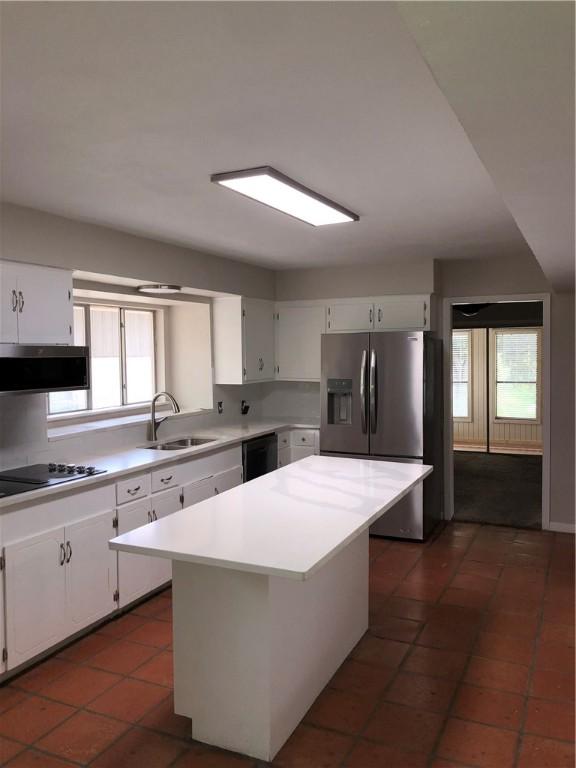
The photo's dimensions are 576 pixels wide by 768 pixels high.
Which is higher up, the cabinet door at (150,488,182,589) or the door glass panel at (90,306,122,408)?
the door glass panel at (90,306,122,408)

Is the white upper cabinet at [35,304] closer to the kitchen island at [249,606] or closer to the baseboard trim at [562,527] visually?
the kitchen island at [249,606]

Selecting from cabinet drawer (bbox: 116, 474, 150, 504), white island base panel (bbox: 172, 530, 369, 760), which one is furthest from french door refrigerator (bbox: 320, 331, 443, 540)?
white island base panel (bbox: 172, 530, 369, 760)

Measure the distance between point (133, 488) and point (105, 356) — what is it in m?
1.44

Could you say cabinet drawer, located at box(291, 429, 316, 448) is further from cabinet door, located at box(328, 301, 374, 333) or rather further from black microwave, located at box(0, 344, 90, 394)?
black microwave, located at box(0, 344, 90, 394)

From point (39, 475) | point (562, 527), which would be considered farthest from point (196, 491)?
point (562, 527)

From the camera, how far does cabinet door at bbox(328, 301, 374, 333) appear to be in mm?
5562

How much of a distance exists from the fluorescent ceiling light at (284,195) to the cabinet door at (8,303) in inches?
49.0

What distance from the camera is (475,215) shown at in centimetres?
360

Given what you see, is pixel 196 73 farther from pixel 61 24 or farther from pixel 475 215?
pixel 475 215

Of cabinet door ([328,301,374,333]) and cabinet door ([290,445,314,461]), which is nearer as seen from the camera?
cabinet door ([328,301,374,333])

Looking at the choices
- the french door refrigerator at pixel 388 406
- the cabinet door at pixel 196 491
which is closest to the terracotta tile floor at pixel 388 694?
the cabinet door at pixel 196 491

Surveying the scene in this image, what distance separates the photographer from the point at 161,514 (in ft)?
13.1

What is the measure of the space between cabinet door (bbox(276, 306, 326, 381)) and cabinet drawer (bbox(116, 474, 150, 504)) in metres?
2.41

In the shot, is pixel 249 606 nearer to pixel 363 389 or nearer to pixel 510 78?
pixel 510 78
